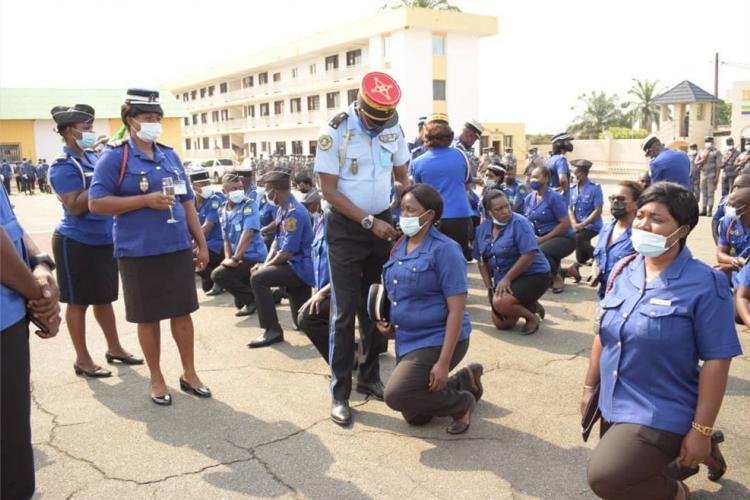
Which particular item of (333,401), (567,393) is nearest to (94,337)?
(333,401)

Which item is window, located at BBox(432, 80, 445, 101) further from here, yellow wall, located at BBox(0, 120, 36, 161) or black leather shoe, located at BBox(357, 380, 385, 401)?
black leather shoe, located at BBox(357, 380, 385, 401)

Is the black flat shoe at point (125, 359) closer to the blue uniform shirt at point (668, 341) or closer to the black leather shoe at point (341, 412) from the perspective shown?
the black leather shoe at point (341, 412)

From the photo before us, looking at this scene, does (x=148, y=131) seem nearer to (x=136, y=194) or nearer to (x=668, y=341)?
→ (x=136, y=194)

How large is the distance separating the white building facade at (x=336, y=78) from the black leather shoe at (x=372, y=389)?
35065 mm

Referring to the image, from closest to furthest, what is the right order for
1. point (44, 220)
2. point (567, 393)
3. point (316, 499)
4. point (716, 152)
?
point (316, 499) → point (567, 393) → point (716, 152) → point (44, 220)

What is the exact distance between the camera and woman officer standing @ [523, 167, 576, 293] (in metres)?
7.12

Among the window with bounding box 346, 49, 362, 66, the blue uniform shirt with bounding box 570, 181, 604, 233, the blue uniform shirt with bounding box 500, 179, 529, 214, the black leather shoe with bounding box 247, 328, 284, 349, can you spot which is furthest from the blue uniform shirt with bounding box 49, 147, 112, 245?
the window with bounding box 346, 49, 362, 66

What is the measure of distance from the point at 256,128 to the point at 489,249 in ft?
160

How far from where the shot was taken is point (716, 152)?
1541 cm

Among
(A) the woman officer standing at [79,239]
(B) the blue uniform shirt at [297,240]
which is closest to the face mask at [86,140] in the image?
(A) the woman officer standing at [79,239]

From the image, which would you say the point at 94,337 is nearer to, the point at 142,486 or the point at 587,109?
the point at 142,486

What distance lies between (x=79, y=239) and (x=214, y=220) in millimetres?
3165

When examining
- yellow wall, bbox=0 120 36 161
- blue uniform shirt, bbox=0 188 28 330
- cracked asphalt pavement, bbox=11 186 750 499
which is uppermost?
yellow wall, bbox=0 120 36 161

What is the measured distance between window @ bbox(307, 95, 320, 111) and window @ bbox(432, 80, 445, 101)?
9432 millimetres
